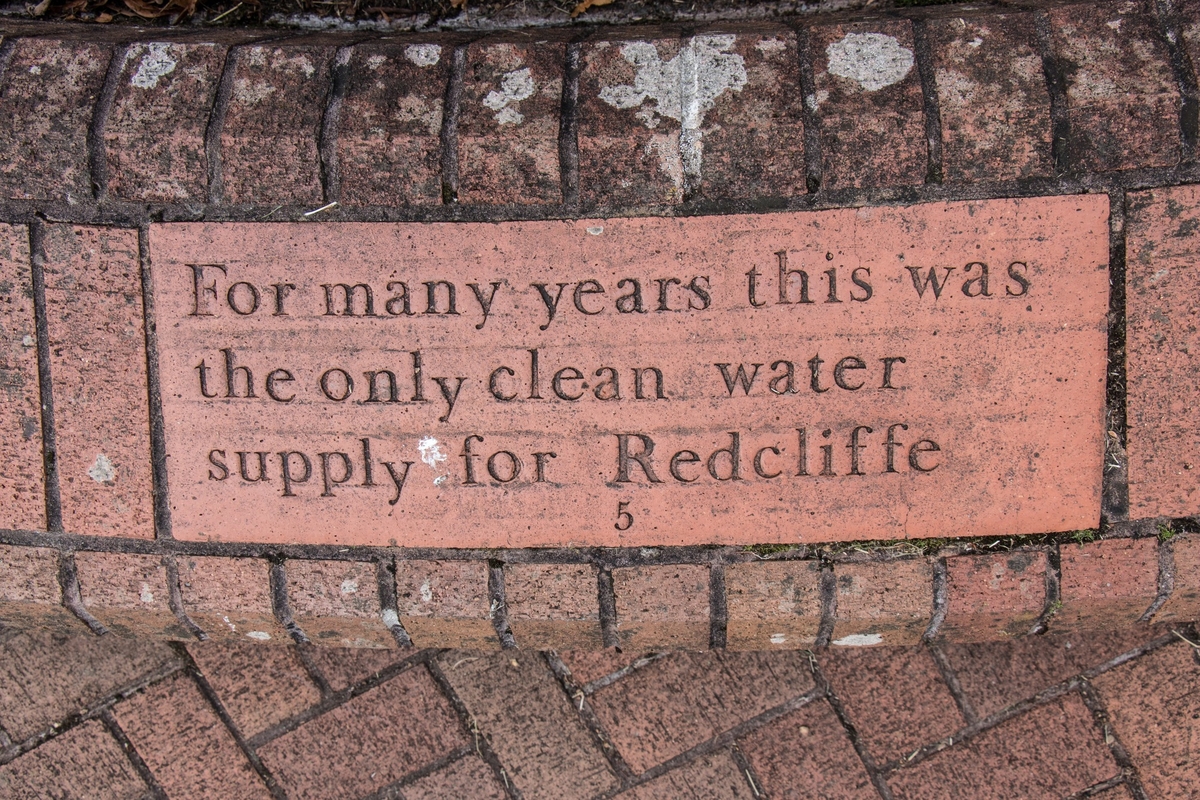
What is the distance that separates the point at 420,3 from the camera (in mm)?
1919

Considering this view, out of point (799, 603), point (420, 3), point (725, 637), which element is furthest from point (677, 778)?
point (420, 3)

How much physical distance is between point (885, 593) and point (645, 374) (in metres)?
0.71

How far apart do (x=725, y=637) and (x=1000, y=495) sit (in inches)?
26.3

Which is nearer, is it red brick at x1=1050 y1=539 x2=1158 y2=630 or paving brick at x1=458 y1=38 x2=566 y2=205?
paving brick at x1=458 y1=38 x2=566 y2=205

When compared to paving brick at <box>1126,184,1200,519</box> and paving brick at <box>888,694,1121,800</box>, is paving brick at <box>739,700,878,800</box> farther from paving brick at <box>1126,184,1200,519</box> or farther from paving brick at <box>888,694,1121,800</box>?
paving brick at <box>1126,184,1200,519</box>

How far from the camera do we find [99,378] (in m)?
1.70

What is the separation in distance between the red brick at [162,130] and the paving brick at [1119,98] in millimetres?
1697

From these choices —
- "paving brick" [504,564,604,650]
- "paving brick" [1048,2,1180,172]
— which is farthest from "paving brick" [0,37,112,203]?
"paving brick" [1048,2,1180,172]

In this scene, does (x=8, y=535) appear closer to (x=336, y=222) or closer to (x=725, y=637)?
(x=336, y=222)

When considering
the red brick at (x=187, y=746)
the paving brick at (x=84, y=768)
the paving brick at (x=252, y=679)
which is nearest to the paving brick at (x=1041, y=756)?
the paving brick at (x=252, y=679)

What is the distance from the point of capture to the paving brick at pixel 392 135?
1.58 metres

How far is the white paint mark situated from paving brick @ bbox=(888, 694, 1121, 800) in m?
1.72

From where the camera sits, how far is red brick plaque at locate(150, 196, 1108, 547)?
160 cm

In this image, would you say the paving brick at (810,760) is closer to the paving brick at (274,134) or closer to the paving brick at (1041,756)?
the paving brick at (1041,756)
